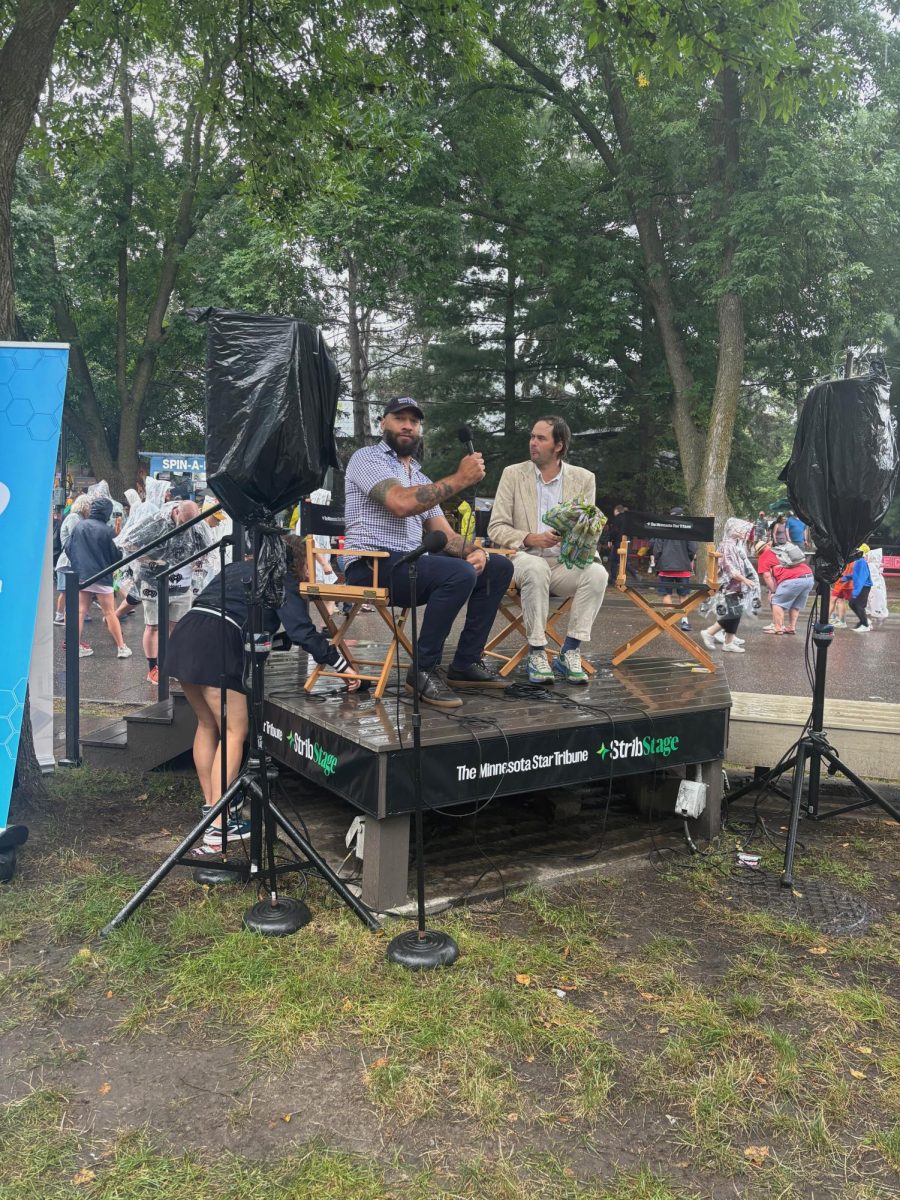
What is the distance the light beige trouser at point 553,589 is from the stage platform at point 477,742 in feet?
1.23

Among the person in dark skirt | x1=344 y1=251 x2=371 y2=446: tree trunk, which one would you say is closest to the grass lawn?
the person in dark skirt

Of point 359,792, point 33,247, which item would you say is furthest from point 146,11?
point 33,247

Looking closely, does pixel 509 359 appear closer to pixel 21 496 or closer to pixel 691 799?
pixel 691 799

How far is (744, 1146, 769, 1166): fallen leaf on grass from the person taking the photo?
2.17 m

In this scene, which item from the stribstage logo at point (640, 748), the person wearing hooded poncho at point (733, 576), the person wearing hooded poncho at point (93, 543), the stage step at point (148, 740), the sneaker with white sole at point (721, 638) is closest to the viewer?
the stribstage logo at point (640, 748)

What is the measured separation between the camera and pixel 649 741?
4.15 meters

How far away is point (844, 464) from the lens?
4254 mm

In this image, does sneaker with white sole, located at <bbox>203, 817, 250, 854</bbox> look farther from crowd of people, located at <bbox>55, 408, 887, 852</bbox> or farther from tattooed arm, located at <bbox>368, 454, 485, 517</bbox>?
tattooed arm, located at <bbox>368, 454, 485, 517</bbox>

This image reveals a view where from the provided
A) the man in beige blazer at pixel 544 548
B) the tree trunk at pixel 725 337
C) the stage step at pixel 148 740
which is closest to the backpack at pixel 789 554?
the tree trunk at pixel 725 337

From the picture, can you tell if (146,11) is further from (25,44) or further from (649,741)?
(649,741)

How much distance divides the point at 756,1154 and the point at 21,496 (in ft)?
12.1

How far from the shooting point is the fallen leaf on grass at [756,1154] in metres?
2.17

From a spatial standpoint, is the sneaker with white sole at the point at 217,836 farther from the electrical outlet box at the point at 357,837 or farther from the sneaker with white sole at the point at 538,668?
the sneaker with white sole at the point at 538,668

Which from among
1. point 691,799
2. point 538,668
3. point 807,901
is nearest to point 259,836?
point 538,668
